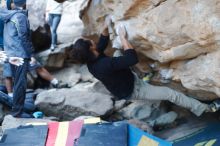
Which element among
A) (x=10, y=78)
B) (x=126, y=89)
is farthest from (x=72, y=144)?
(x=10, y=78)

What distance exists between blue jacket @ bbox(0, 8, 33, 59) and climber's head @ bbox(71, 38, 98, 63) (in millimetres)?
1112

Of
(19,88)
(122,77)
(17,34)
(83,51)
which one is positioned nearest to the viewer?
(83,51)

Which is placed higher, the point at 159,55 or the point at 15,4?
the point at 15,4

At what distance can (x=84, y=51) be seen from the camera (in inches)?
203

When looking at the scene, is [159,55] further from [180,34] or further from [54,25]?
[54,25]

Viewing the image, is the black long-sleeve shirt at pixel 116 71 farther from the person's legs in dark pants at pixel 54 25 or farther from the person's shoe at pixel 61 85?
the person's legs in dark pants at pixel 54 25

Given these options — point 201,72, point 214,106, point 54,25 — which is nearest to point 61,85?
point 54,25

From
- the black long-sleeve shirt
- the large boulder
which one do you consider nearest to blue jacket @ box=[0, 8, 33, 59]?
the large boulder

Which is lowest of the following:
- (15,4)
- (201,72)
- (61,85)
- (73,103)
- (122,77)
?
(61,85)

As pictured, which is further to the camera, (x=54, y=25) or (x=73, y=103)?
(x=54, y=25)

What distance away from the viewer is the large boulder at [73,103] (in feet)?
21.0

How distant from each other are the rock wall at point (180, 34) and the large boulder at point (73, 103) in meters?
1.27

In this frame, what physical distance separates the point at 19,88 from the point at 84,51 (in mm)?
1385

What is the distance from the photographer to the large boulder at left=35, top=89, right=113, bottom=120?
6391mm
